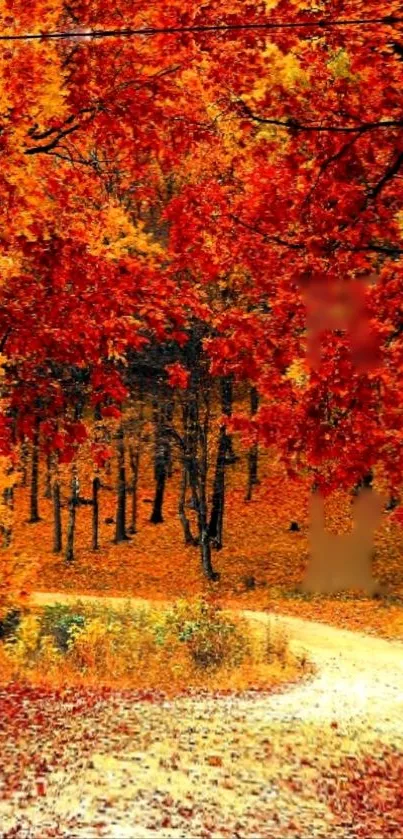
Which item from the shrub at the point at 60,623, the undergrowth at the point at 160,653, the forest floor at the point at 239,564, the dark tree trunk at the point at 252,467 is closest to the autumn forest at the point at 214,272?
the undergrowth at the point at 160,653

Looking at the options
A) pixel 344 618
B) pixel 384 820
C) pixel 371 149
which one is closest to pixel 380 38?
pixel 371 149

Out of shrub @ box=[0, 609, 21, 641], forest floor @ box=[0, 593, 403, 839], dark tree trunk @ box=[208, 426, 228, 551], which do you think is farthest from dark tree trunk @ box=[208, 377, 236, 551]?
forest floor @ box=[0, 593, 403, 839]

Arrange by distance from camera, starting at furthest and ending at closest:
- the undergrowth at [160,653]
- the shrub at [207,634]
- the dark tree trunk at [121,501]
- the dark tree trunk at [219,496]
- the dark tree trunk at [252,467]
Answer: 1. the dark tree trunk at [252,467]
2. the dark tree trunk at [121,501]
3. the dark tree trunk at [219,496]
4. the shrub at [207,634]
5. the undergrowth at [160,653]

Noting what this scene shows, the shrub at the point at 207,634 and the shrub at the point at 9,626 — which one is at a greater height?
the shrub at the point at 207,634

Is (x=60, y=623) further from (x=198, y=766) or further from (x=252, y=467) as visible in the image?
(x=252, y=467)

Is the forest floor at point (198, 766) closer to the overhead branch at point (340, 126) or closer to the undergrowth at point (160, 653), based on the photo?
the undergrowth at point (160, 653)

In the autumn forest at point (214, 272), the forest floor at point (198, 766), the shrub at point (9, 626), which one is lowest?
the shrub at point (9, 626)

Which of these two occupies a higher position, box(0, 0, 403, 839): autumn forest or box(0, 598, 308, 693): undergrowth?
box(0, 0, 403, 839): autumn forest

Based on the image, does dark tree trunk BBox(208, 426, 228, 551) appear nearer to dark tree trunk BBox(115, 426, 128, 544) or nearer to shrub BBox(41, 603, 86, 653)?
dark tree trunk BBox(115, 426, 128, 544)

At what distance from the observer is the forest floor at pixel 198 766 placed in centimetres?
702

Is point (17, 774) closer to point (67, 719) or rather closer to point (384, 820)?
point (67, 719)

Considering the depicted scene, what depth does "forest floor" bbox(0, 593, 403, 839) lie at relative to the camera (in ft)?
23.0

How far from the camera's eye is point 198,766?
8.59 meters

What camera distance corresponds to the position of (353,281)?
803cm
